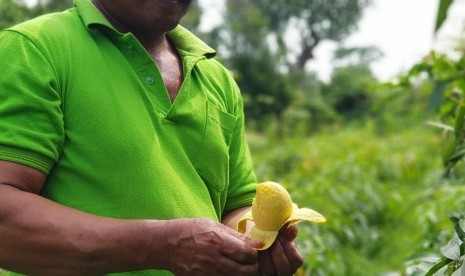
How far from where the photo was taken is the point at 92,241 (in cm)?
113

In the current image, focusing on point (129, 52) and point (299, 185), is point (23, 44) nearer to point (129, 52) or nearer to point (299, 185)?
point (129, 52)

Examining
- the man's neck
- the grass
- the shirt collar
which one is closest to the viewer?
the shirt collar

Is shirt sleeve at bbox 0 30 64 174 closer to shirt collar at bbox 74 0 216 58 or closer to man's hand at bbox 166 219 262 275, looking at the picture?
shirt collar at bbox 74 0 216 58

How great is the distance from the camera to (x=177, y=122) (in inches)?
55.2

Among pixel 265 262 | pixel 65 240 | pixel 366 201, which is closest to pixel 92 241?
pixel 65 240

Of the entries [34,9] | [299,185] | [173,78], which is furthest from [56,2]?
[173,78]

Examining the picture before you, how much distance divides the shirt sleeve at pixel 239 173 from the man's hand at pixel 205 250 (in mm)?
483

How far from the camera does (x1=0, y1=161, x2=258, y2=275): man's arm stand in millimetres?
1121

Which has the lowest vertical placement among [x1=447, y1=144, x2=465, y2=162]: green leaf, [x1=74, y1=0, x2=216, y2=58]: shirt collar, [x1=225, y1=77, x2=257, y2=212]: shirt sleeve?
[x1=225, y1=77, x2=257, y2=212]: shirt sleeve

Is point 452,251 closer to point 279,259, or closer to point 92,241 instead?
point 279,259

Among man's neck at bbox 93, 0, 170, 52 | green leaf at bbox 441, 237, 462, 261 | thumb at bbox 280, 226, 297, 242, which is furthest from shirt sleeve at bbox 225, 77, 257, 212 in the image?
green leaf at bbox 441, 237, 462, 261

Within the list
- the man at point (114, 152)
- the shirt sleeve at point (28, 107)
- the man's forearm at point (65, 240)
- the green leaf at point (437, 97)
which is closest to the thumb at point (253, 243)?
the man at point (114, 152)

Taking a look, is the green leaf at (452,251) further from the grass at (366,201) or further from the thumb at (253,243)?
the grass at (366,201)

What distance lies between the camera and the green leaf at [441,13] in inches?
28.1
